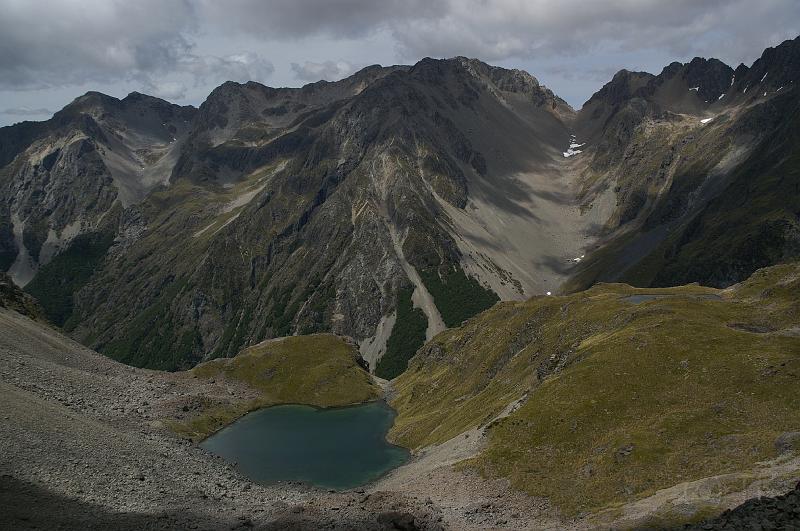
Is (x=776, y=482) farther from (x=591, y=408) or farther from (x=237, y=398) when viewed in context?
(x=237, y=398)

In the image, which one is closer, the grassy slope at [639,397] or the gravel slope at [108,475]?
the gravel slope at [108,475]

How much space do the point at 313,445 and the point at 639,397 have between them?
7762 cm

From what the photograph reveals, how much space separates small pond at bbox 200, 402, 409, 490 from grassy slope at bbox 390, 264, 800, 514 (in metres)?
9.04

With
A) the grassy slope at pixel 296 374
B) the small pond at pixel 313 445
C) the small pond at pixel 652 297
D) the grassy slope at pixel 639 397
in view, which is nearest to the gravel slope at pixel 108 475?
the small pond at pixel 313 445

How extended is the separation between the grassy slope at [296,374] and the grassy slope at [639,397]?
44222 mm

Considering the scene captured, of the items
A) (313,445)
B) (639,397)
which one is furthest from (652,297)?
(313,445)

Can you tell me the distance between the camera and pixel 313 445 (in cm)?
13312

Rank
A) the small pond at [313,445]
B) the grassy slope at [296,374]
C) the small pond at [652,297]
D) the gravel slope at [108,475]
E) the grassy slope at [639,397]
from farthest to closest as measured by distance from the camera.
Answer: the grassy slope at [296,374] → the small pond at [652,297] → the small pond at [313,445] → the grassy slope at [639,397] → the gravel slope at [108,475]

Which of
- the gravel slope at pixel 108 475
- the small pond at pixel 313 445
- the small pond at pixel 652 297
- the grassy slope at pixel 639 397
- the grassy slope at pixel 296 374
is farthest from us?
the grassy slope at pixel 296 374

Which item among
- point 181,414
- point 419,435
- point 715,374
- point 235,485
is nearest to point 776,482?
point 715,374

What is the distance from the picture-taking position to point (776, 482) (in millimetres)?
48469

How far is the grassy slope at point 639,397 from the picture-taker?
204 feet

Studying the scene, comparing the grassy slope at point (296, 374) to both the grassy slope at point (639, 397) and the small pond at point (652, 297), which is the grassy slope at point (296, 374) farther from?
the small pond at point (652, 297)

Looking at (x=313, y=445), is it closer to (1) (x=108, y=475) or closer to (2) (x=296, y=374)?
(2) (x=296, y=374)
